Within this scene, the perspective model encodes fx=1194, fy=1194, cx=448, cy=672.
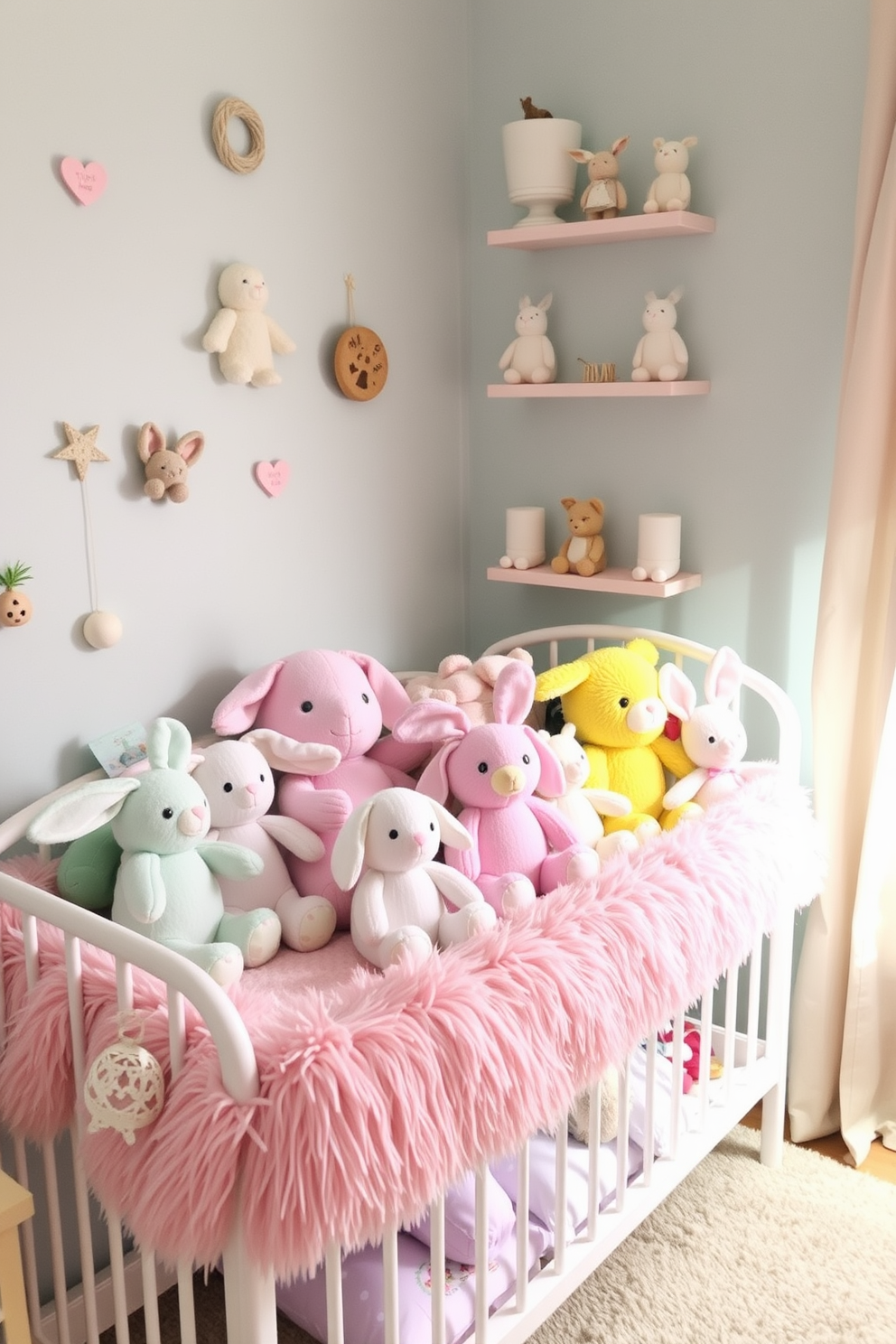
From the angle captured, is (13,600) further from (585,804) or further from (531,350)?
(531,350)

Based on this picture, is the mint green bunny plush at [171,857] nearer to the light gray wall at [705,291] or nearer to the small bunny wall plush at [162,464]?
the small bunny wall plush at [162,464]

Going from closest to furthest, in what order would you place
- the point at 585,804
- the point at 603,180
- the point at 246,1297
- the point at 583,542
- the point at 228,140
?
1. the point at 246,1297
2. the point at 228,140
3. the point at 585,804
4. the point at 603,180
5. the point at 583,542

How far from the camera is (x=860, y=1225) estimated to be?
2.02 meters

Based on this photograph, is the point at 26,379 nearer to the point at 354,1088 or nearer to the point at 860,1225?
the point at 354,1088

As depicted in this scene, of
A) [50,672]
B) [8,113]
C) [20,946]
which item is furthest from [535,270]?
[20,946]

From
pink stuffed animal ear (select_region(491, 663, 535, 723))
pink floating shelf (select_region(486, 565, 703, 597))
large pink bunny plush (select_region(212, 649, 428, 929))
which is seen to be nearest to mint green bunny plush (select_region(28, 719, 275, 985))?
large pink bunny plush (select_region(212, 649, 428, 929))

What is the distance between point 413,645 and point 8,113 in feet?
4.04

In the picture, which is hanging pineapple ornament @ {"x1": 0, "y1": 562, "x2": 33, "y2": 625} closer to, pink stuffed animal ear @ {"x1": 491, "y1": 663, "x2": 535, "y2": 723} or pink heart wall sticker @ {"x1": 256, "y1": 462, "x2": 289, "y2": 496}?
pink heart wall sticker @ {"x1": 256, "y1": 462, "x2": 289, "y2": 496}

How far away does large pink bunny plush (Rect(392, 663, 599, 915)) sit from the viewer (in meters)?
1.83

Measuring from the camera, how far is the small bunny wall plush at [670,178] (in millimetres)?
2059

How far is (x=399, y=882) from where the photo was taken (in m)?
1.69

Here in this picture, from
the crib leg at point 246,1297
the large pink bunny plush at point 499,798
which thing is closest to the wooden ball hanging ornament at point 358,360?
the large pink bunny plush at point 499,798

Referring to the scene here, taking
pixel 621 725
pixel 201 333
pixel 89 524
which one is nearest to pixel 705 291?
pixel 621 725

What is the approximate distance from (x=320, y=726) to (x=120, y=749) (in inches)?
12.4
